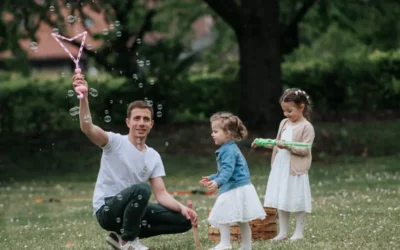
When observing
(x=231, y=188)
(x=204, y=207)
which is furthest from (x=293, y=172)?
(x=204, y=207)

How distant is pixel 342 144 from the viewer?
19.9 meters

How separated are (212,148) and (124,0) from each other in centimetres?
392

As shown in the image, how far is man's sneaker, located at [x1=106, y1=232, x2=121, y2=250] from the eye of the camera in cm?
773

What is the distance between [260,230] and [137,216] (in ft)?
4.56

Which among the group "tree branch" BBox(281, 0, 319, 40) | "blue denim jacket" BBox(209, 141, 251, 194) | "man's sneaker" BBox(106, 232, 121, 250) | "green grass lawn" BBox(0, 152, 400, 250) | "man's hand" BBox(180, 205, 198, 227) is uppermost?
"tree branch" BBox(281, 0, 319, 40)

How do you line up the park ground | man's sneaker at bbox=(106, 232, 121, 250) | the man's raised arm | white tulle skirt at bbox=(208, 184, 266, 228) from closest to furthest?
the man's raised arm → white tulle skirt at bbox=(208, 184, 266, 228) → man's sneaker at bbox=(106, 232, 121, 250) → the park ground

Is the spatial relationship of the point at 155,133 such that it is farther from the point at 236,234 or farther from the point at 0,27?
the point at 236,234

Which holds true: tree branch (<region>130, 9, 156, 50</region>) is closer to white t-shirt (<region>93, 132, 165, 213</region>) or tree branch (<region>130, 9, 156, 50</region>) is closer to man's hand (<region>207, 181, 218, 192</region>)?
white t-shirt (<region>93, 132, 165, 213</region>)

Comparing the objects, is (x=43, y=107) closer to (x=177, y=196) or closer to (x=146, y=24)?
(x=146, y=24)

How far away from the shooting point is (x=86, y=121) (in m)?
7.25

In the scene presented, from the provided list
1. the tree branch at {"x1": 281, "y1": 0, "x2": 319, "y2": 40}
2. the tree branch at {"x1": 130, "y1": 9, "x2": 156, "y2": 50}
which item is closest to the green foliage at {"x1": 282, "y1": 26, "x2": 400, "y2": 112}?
the tree branch at {"x1": 281, "y1": 0, "x2": 319, "y2": 40}

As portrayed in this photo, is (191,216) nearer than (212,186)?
No

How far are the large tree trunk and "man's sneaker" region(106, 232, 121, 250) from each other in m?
12.7

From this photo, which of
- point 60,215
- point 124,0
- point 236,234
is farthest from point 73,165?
point 236,234
